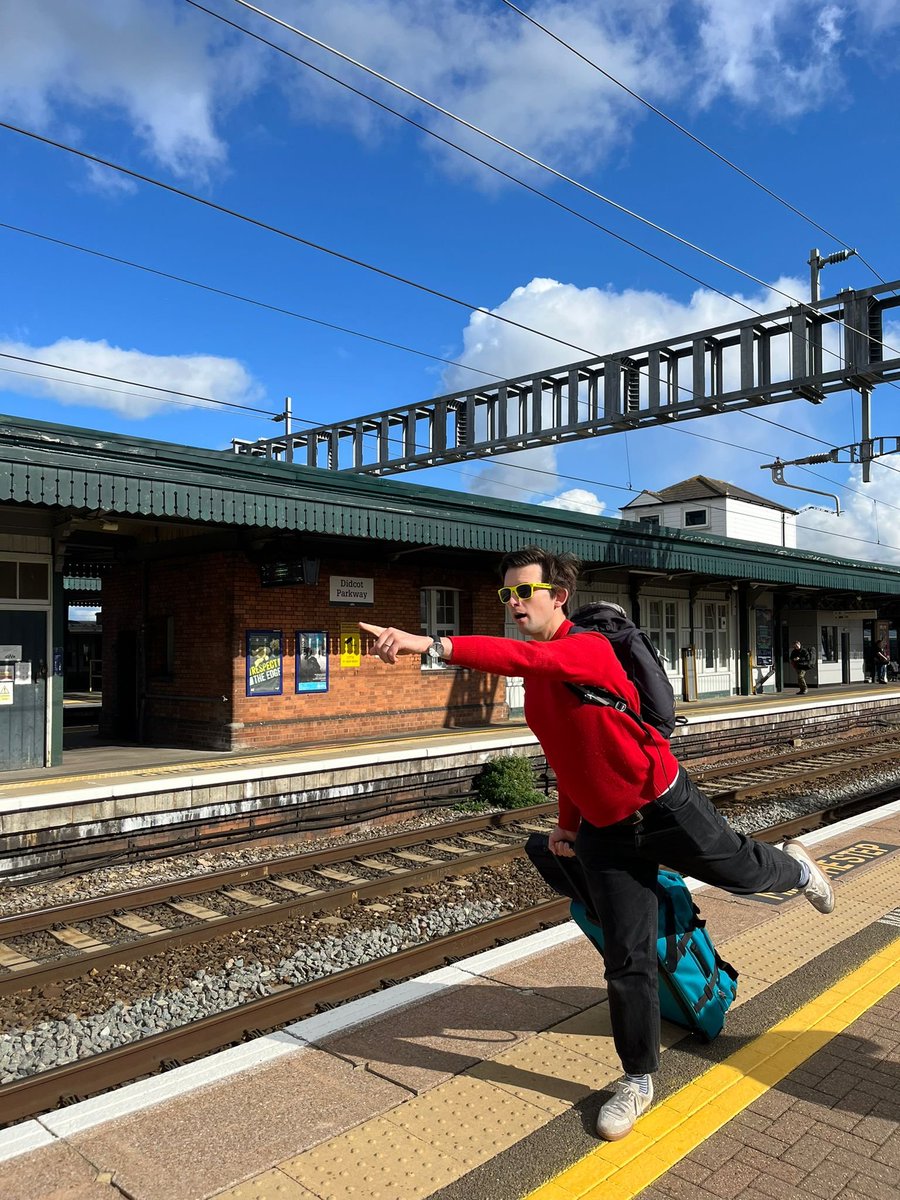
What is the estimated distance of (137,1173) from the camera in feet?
9.02

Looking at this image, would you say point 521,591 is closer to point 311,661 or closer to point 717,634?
point 311,661

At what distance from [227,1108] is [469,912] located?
156 inches

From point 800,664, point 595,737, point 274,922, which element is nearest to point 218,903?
point 274,922

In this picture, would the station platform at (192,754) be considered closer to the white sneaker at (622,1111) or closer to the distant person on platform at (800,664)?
the white sneaker at (622,1111)

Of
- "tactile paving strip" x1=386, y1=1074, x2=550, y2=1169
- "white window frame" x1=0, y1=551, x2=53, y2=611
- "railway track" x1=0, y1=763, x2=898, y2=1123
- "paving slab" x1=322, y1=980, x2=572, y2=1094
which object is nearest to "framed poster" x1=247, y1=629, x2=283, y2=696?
"white window frame" x1=0, y1=551, x2=53, y2=611

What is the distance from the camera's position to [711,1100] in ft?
10.5

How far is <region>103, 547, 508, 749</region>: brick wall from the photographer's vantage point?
1362 centimetres

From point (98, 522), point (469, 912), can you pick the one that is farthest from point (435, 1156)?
point (98, 522)

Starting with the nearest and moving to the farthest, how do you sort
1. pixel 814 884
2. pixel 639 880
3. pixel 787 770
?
pixel 639 880, pixel 814 884, pixel 787 770

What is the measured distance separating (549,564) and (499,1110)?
1906mm

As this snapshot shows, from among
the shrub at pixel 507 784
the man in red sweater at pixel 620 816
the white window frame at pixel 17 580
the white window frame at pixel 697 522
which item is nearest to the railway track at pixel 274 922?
the shrub at pixel 507 784

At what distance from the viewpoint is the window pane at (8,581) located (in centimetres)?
1163

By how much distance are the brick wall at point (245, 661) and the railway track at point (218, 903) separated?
5027 mm

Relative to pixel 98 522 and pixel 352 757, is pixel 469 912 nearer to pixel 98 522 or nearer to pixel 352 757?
pixel 352 757
